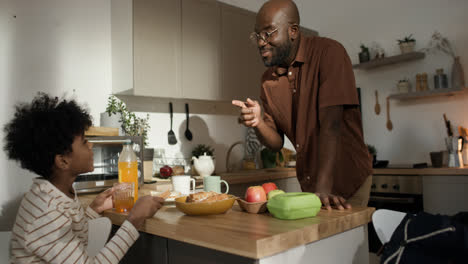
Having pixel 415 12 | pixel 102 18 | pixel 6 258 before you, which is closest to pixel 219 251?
pixel 6 258

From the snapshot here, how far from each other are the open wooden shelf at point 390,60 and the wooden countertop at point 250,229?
8.68 ft

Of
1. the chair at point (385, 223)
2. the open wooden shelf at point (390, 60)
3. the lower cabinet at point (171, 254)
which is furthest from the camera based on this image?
Result: the open wooden shelf at point (390, 60)

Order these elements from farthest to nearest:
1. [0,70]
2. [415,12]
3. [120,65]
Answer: [415,12] → [120,65] → [0,70]

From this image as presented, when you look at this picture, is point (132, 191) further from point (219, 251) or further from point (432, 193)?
point (432, 193)

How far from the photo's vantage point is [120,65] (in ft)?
8.89

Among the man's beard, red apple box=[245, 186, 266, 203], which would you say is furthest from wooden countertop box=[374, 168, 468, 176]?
red apple box=[245, 186, 266, 203]

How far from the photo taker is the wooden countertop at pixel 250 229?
2.83 ft

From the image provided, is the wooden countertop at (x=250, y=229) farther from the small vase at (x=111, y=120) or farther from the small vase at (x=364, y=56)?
the small vase at (x=364, y=56)

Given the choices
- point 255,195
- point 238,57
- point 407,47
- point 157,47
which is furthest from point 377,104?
point 255,195

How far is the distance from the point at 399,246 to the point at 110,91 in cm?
234

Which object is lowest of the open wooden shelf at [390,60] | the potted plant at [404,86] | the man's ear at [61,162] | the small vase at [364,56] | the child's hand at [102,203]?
the child's hand at [102,203]

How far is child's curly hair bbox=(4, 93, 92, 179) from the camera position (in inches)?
45.0

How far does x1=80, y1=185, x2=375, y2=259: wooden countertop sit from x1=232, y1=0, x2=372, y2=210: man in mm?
365

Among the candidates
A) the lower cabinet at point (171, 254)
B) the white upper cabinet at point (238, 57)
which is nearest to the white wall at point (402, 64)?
the white upper cabinet at point (238, 57)
